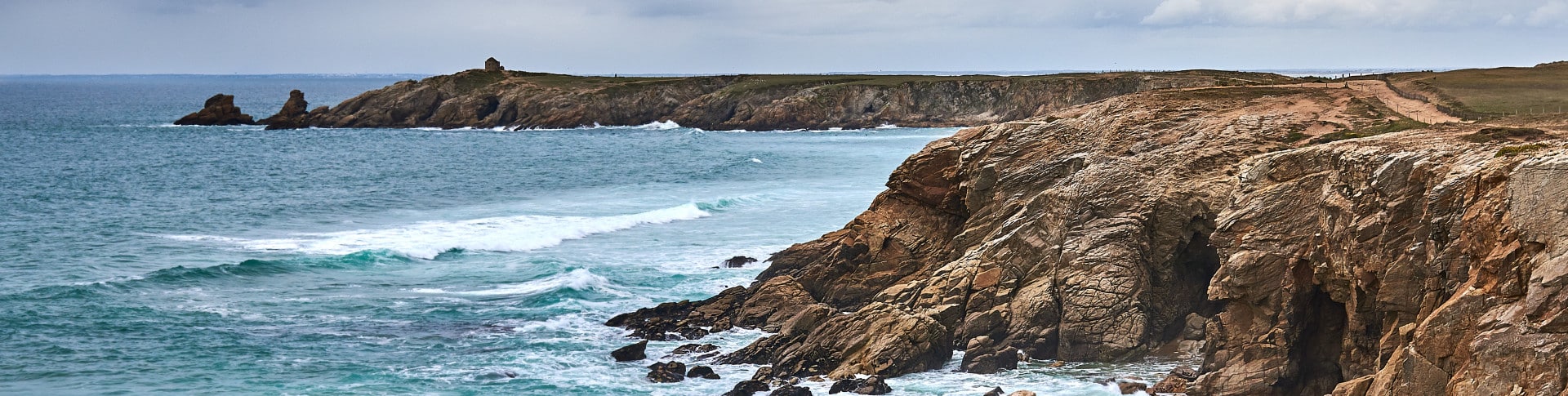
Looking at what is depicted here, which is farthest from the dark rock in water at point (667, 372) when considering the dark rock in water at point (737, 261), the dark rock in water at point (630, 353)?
the dark rock in water at point (737, 261)

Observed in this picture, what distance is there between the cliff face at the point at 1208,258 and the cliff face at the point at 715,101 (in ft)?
285

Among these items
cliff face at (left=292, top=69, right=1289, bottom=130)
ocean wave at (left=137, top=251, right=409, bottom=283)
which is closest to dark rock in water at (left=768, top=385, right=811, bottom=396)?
ocean wave at (left=137, top=251, right=409, bottom=283)

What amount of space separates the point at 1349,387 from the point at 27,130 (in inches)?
5150

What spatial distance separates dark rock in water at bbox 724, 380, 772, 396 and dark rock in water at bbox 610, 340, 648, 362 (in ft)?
12.7

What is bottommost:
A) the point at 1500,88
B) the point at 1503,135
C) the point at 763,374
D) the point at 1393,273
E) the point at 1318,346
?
the point at 763,374

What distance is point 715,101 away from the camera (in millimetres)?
132375

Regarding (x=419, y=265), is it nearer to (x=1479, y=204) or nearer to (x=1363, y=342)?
(x=1363, y=342)

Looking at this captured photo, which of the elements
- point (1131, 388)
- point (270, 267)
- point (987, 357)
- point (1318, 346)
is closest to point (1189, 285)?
point (1131, 388)

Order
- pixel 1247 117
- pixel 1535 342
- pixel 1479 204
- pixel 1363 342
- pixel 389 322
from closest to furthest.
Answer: pixel 1535 342
pixel 1479 204
pixel 1363 342
pixel 1247 117
pixel 389 322

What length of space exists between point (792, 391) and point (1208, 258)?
8.92 meters

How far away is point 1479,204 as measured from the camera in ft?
54.4

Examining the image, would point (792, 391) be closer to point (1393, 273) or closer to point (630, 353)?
point (630, 353)

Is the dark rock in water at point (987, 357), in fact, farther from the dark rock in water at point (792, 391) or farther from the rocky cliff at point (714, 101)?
the rocky cliff at point (714, 101)

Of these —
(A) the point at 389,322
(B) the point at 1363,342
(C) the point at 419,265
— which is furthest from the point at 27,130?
(B) the point at 1363,342
